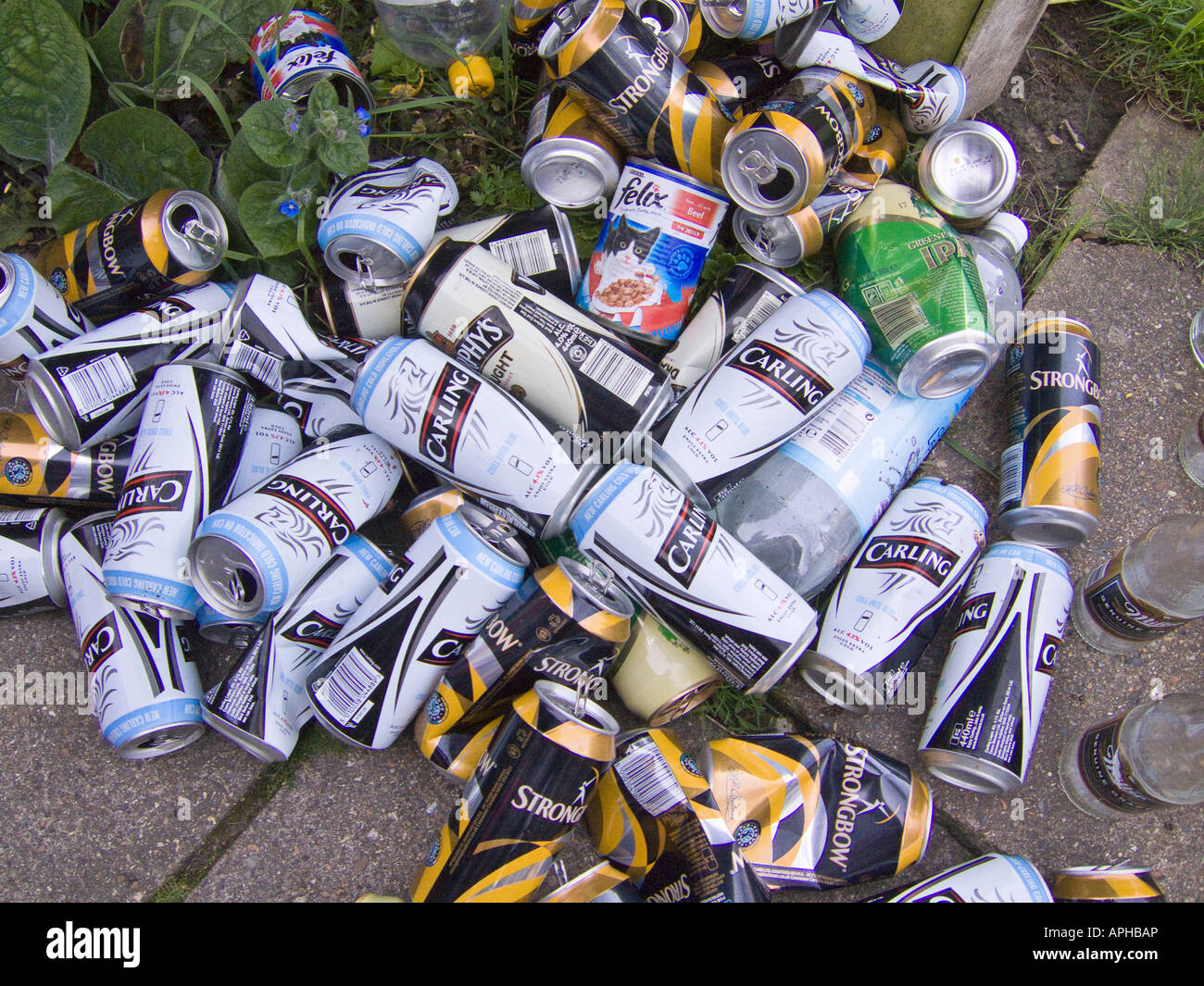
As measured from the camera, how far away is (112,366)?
5.13 ft

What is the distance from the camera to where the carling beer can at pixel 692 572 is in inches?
55.3

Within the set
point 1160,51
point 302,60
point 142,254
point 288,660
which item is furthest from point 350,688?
point 1160,51

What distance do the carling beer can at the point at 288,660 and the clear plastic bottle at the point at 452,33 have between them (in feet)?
3.30

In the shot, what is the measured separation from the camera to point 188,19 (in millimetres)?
1857

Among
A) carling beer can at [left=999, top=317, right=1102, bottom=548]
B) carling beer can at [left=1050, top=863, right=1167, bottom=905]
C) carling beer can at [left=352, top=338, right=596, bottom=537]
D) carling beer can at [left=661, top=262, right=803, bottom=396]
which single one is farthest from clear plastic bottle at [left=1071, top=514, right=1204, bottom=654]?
carling beer can at [left=352, top=338, right=596, bottom=537]

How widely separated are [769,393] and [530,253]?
1.66 ft

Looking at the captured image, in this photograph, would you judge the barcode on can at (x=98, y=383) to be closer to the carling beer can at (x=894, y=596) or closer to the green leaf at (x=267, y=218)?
the green leaf at (x=267, y=218)

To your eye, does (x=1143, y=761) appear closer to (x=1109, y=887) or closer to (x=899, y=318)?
(x=1109, y=887)

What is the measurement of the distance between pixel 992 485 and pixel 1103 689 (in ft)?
1.38

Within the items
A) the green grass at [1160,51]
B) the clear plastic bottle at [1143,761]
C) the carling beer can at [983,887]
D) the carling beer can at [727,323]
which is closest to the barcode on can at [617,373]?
the carling beer can at [727,323]

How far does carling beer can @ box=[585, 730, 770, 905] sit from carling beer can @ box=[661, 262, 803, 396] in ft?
2.08

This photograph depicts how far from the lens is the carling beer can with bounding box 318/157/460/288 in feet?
5.06

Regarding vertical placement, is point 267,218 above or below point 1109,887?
above
